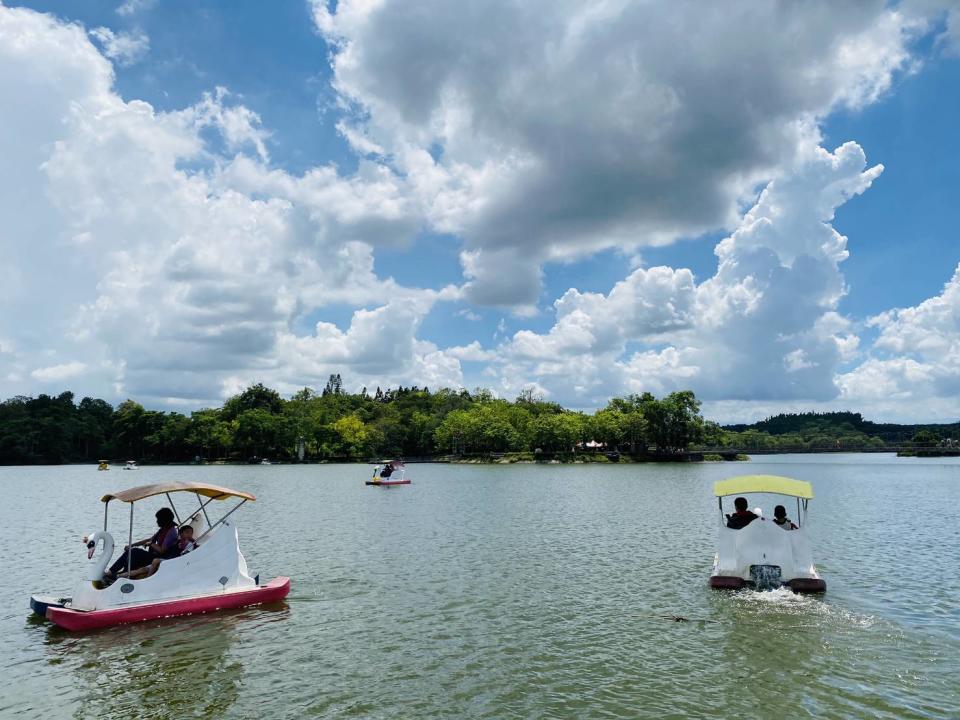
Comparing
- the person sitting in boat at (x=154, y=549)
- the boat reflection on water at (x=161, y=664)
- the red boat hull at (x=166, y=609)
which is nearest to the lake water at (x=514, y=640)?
the boat reflection on water at (x=161, y=664)

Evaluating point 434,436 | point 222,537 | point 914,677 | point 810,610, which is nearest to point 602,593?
point 810,610

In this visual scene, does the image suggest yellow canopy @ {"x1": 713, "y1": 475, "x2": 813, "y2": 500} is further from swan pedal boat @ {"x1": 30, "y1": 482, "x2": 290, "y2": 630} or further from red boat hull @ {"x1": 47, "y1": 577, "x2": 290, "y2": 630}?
swan pedal boat @ {"x1": 30, "y1": 482, "x2": 290, "y2": 630}

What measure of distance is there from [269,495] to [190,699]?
55637mm

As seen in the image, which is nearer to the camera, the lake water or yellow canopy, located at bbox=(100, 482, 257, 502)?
the lake water

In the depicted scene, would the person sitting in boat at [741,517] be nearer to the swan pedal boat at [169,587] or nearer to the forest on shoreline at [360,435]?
the swan pedal boat at [169,587]

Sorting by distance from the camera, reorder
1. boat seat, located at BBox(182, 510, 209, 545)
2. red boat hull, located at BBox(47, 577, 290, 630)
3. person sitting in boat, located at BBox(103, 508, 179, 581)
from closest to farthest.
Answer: red boat hull, located at BBox(47, 577, 290, 630) → person sitting in boat, located at BBox(103, 508, 179, 581) → boat seat, located at BBox(182, 510, 209, 545)

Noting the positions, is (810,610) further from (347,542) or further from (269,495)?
(269,495)

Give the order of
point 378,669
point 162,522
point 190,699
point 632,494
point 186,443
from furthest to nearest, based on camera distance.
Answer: point 186,443 < point 632,494 < point 162,522 < point 378,669 < point 190,699

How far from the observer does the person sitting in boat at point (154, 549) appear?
19281 mm

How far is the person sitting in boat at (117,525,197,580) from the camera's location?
62.1 ft

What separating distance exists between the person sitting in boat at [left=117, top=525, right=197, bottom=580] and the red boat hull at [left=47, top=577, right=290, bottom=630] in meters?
0.99

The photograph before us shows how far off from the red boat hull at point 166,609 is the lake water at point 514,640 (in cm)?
37

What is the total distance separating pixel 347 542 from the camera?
3372cm

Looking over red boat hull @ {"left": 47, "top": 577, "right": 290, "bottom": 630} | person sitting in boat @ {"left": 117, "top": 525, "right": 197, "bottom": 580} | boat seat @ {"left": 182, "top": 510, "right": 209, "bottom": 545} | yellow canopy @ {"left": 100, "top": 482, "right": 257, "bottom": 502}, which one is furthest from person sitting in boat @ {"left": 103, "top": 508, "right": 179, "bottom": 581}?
red boat hull @ {"left": 47, "top": 577, "right": 290, "bottom": 630}
